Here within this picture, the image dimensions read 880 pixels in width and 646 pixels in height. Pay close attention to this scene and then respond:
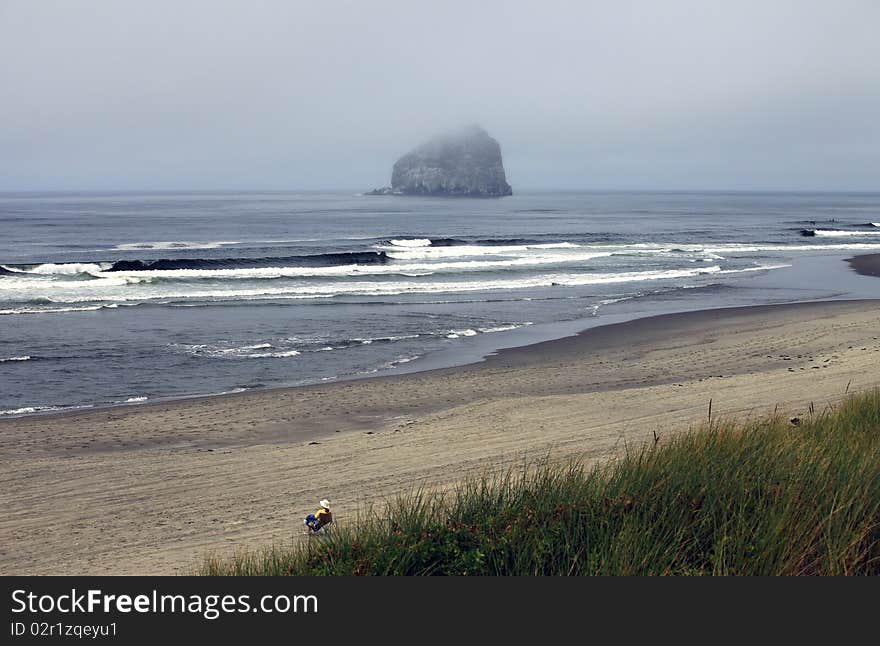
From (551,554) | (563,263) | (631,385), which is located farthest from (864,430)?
(563,263)

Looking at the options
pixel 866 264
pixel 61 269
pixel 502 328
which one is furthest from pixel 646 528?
pixel 866 264

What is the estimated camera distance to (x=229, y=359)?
19.9 meters

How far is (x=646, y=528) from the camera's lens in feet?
16.9

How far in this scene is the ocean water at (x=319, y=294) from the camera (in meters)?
19.0

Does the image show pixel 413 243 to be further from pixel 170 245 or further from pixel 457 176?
pixel 457 176

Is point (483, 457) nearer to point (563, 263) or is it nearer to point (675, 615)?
point (675, 615)

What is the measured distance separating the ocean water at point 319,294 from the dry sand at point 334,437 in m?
2.05

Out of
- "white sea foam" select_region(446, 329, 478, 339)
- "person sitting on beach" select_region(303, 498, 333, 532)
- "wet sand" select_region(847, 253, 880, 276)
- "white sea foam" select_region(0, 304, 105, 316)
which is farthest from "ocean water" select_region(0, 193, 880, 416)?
"person sitting on beach" select_region(303, 498, 333, 532)

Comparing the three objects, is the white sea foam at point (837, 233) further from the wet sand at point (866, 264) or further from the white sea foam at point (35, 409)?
the white sea foam at point (35, 409)

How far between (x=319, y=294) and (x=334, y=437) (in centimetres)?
1964

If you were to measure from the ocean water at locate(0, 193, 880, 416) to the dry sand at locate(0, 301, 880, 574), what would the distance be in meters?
2.05

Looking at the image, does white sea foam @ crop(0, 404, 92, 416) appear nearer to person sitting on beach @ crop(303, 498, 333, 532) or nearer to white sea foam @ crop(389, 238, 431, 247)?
person sitting on beach @ crop(303, 498, 333, 532)

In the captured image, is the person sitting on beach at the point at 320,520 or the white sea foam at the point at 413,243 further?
the white sea foam at the point at 413,243

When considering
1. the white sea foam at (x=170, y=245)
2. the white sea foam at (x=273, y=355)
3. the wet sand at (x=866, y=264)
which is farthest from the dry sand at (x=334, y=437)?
the white sea foam at (x=170, y=245)
